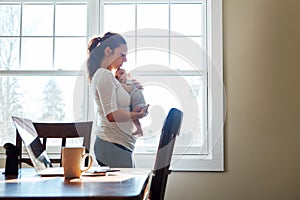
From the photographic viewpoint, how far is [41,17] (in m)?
3.44

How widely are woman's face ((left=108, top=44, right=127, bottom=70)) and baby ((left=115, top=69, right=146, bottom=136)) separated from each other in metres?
0.08

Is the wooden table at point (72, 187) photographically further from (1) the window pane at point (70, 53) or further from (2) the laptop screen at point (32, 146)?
(1) the window pane at point (70, 53)

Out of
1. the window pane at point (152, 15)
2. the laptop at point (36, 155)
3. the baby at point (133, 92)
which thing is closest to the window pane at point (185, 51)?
the window pane at point (152, 15)

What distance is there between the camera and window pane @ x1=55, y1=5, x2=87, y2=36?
3391 mm

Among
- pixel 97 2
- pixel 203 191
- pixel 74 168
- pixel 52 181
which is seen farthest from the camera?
pixel 97 2

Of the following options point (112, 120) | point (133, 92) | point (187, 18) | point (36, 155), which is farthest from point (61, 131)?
point (187, 18)

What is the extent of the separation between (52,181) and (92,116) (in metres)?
1.85

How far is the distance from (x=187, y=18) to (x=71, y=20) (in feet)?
3.09

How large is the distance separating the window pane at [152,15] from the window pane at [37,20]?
28.9 inches

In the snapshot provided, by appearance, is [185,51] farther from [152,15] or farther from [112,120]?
[112,120]

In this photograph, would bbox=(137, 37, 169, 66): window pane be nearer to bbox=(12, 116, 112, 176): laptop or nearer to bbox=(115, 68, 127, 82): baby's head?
bbox=(115, 68, 127, 82): baby's head

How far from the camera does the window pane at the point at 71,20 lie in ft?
11.1

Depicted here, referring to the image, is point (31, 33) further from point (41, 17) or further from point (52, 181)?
point (52, 181)

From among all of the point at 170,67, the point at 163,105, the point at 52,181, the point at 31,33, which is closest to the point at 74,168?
the point at 52,181
